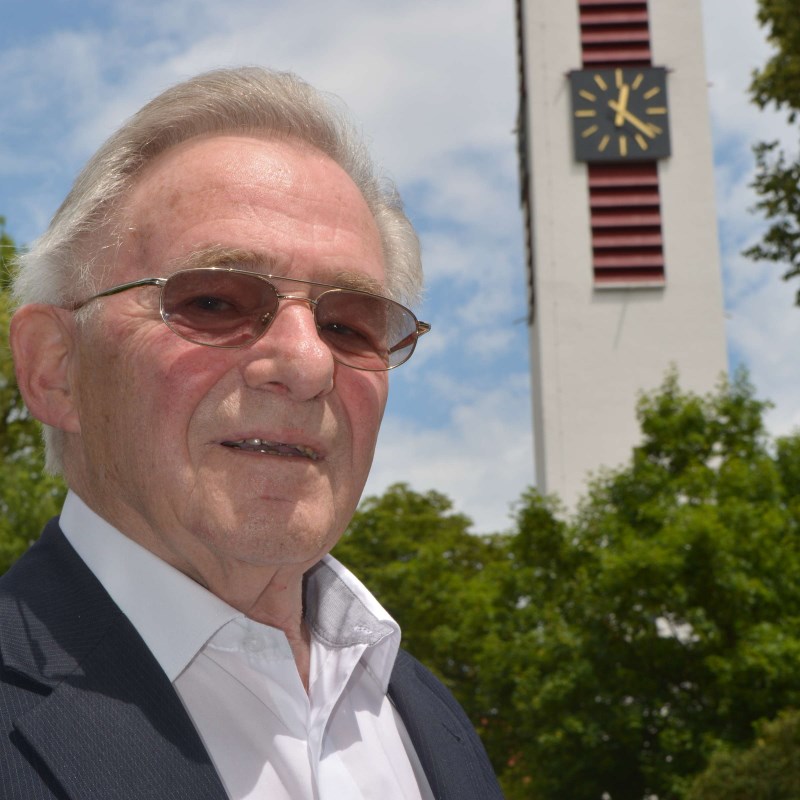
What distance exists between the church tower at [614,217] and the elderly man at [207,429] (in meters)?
39.0

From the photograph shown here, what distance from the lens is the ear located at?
2400mm

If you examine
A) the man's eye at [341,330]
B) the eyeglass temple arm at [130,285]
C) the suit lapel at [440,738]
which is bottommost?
the suit lapel at [440,738]

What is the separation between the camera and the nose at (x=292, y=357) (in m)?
2.25

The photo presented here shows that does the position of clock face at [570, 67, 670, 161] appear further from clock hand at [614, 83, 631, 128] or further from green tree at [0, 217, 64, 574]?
green tree at [0, 217, 64, 574]

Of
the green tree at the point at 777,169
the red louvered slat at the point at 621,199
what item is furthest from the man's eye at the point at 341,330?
the red louvered slat at the point at 621,199

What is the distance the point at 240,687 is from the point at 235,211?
0.88m

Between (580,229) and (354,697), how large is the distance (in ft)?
136

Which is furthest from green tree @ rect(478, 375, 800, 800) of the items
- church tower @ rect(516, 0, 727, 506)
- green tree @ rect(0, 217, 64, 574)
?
church tower @ rect(516, 0, 727, 506)

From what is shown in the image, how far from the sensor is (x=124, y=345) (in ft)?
7.48

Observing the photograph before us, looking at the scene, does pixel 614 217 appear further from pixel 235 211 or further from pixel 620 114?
pixel 235 211

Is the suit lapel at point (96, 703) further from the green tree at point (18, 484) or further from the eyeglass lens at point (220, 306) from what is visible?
the green tree at point (18, 484)

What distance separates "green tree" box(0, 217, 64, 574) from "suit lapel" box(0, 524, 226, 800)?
19705mm

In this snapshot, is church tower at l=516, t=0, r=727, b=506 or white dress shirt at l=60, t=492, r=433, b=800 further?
church tower at l=516, t=0, r=727, b=506


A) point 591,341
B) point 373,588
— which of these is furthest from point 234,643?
point 591,341
